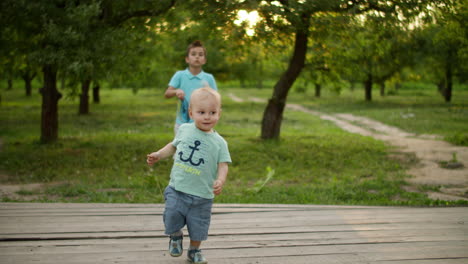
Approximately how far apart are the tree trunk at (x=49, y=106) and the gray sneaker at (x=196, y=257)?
10061mm

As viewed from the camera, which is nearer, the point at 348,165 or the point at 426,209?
the point at 426,209

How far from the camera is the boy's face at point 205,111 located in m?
3.60

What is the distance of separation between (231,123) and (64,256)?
18.0 m

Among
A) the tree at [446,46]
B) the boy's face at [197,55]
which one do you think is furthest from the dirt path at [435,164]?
the boy's face at [197,55]

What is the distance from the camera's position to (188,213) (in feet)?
12.2

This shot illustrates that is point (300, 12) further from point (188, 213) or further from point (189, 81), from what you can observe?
point (188, 213)

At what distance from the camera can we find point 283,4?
10508 millimetres

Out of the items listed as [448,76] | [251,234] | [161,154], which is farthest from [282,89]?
[448,76]

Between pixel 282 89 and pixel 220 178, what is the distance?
10.4 m

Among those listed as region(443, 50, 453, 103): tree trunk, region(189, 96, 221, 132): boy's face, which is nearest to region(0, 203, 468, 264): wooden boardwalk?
region(189, 96, 221, 132): boy's face

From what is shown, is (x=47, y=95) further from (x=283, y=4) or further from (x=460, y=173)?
(x=460, y=173)

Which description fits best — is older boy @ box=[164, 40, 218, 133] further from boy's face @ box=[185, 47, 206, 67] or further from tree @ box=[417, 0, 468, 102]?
tree @ box=[417, 0, 468, 102]

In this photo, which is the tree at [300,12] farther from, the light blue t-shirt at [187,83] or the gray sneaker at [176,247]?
the gray sneaker at [176,247]

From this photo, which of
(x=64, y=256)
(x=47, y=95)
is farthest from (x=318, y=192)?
(x=47, y=95)
